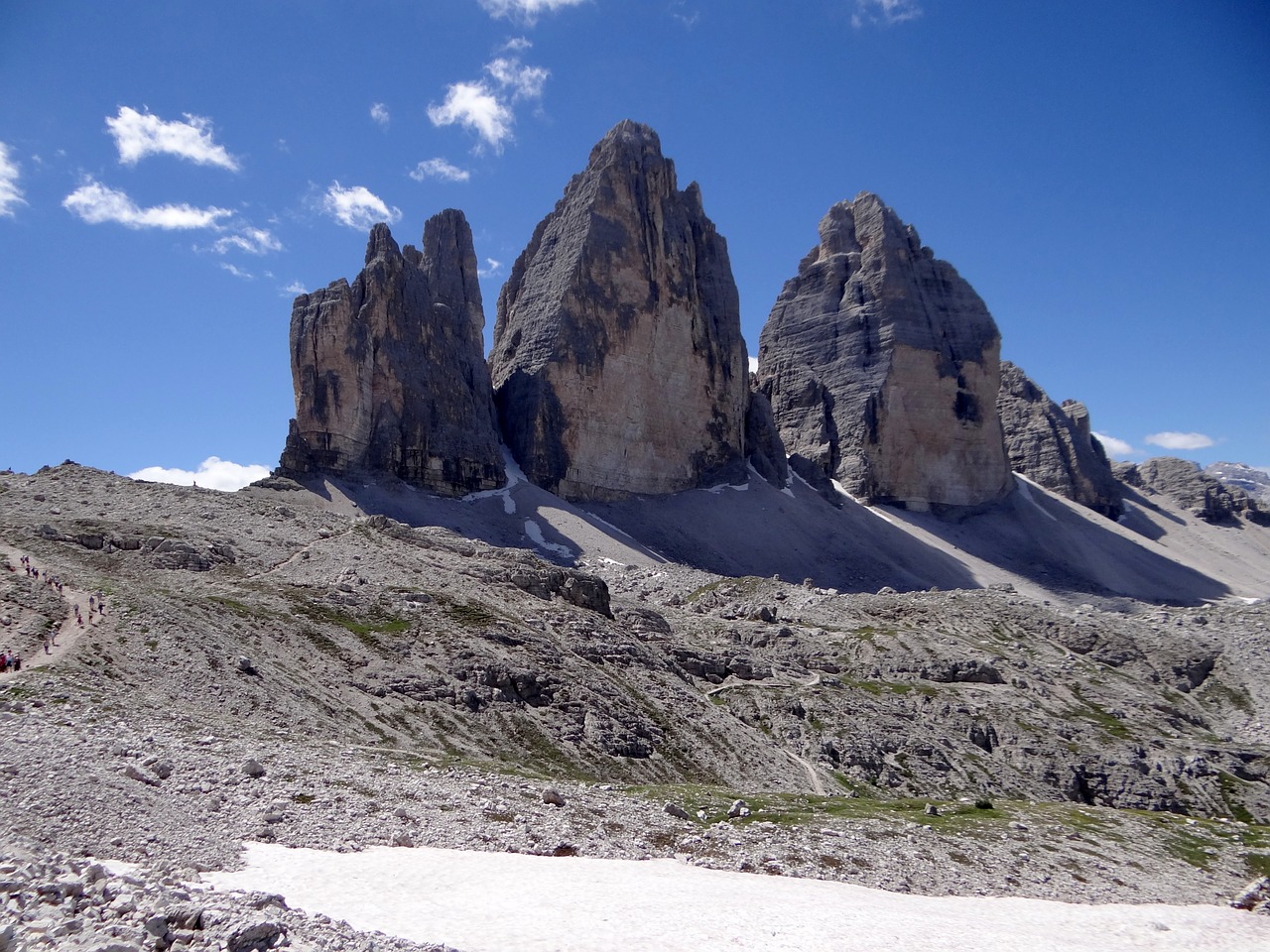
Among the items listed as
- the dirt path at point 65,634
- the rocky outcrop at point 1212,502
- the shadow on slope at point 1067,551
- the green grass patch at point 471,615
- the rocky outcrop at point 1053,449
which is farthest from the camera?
the rocky outcrop at point 1212,502

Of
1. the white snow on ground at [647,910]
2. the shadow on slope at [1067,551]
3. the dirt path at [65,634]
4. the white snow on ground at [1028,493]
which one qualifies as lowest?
the white snow on ground at [647,910]

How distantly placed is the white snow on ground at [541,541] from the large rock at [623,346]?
46.5 feet

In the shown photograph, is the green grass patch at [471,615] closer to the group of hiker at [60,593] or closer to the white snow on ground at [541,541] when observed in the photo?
the group of hiker at [60,593]

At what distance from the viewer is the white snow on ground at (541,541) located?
3984 inches

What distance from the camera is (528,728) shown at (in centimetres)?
3494

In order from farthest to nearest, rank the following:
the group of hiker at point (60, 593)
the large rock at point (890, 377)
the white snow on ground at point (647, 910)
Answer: the large rock at point (890, 377) → the group of hiker at point (60, 593) → the white snow on ground at point (647, 910)

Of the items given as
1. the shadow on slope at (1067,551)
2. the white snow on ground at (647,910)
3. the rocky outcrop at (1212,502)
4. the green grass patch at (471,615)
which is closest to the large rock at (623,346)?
the shadow on slope at (1067,551)

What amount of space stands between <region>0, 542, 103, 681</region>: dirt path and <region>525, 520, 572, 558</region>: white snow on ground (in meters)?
63.3

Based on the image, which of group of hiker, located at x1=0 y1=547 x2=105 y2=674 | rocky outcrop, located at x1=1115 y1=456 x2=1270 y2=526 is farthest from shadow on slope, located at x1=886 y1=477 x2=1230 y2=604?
group of hiker, located at x1=0 y1=547 x2=105 y2=674

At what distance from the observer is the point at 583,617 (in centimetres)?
4744

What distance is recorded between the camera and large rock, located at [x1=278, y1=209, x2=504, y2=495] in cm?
10419

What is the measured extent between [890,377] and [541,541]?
73.1 m

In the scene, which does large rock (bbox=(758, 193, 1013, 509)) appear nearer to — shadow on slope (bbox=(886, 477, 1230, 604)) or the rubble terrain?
shadow on slope (bbox=(886, 477, 1230, 604))

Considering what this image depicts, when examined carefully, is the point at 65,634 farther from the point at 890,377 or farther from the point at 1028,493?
the point at 1028,493
